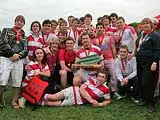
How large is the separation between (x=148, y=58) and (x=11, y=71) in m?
3.17

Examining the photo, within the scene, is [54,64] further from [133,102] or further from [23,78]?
[133,102]

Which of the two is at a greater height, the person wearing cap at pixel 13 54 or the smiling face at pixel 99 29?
the smiling face at pixel 99 29

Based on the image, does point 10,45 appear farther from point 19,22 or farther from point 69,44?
point 69,44

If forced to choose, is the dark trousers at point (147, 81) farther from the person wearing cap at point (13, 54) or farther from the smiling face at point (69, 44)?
the person wearing cap at point (13, 54)

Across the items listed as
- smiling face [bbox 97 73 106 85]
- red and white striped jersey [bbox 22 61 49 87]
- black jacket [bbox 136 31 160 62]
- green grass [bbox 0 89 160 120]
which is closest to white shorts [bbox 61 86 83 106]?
green grass [bbox 0 89 160 120]

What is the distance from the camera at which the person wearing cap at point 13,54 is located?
7.70 metres

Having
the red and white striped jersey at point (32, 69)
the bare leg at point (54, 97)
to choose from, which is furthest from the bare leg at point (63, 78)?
the bare leg at point (54, 97)

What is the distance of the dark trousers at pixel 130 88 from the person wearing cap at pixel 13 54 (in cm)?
262

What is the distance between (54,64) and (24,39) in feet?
3.79

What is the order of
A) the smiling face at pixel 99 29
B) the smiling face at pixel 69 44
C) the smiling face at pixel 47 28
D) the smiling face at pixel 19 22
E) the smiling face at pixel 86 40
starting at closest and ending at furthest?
the smiling face at pixel 19 22 < the smiling face at pixel 86 40 < the smiling face at pixel 69 44 < the smiling face at pixel 47 28 < the smiling face at pixel 99 29

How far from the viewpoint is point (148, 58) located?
752 cm

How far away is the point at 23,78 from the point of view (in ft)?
27.4

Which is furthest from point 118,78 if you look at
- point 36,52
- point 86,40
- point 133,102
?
point 36,52

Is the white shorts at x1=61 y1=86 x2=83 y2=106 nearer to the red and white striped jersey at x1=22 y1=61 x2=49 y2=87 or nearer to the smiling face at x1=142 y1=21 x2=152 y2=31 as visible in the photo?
the red and white striped jersey at x1=22 y1=61 x2=49 y2=87
